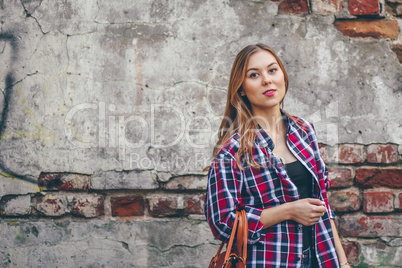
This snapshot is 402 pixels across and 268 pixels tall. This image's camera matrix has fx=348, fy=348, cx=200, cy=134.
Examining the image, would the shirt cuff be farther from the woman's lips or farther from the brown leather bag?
the woman's lips

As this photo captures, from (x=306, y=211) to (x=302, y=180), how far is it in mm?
152

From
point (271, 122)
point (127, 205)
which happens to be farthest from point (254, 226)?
point (127, 205)

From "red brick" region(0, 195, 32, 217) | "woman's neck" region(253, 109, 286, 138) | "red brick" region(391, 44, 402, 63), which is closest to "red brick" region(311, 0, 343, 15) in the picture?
"red brick" region(391, 44, 402, 63)

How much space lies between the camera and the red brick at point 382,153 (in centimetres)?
197

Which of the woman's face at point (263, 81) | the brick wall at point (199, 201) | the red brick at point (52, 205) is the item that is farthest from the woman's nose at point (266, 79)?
the red brick at point (52, 205)

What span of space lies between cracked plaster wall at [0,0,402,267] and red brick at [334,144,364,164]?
0.04m

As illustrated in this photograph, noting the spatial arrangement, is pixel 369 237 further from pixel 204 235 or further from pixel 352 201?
pixel 204 235

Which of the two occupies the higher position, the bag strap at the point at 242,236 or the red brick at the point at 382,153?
the red brick at the point at 382,153

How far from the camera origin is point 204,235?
1.95 m

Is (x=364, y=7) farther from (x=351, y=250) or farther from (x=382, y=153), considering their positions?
(x=351, y=250)

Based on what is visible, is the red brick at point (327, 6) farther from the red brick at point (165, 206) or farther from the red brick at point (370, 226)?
the red brick at point (165, 206)

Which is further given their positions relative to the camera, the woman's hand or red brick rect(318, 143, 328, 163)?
red brick rect(318, 143, 328, 163)

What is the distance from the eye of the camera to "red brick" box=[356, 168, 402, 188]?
6.42ft

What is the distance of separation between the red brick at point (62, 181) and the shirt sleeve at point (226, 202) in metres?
0.98
